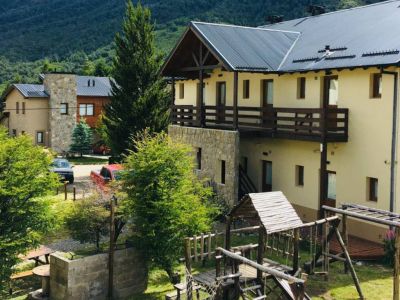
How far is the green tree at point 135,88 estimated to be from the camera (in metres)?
31.7

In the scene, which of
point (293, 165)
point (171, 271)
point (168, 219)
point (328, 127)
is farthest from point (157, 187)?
point (293, 165)

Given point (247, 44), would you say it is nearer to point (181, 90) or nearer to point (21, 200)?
point (181, 90)

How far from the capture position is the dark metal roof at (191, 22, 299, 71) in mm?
21844

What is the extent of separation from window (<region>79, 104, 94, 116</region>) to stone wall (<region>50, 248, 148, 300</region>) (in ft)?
127

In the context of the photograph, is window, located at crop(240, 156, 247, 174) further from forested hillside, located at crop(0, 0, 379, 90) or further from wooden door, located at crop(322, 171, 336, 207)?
forested hillside, located at crop(0, 0, 379, 90)

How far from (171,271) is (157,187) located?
2396 mm

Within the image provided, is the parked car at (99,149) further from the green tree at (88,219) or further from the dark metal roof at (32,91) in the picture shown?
the green tree at (88,219)

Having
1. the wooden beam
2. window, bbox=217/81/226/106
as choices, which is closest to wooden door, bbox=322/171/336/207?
the wooden beam

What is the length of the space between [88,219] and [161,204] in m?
2.72

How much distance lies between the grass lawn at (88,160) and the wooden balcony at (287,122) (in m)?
18.5

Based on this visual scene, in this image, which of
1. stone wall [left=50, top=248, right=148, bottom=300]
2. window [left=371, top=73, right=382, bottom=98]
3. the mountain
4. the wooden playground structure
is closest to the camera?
the wooden playground structure

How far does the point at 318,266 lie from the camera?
1555cm

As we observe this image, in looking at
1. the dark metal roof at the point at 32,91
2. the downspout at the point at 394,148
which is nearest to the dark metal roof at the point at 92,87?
the dark metal roof at the point at 32,91

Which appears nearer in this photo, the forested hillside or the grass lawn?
the grass lawn
